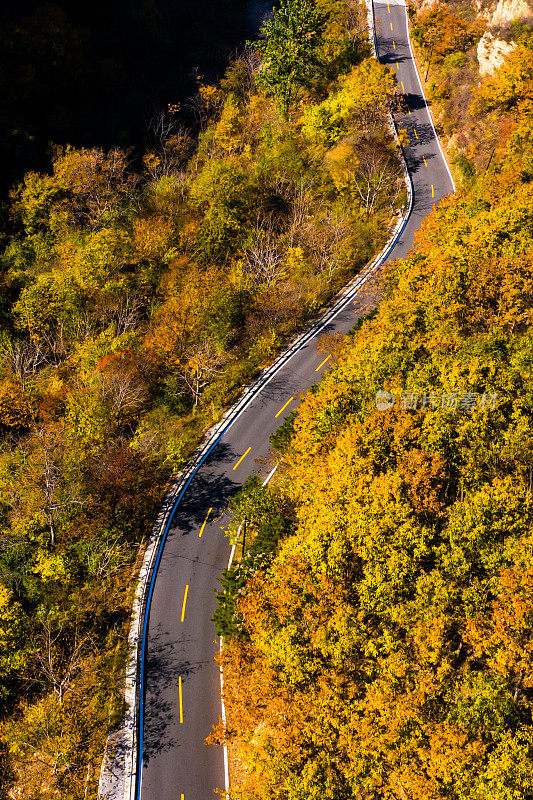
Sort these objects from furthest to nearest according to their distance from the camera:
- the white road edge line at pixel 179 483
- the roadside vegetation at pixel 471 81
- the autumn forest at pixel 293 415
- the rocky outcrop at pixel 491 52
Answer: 1. the rocky outcrop at pixel 491 52
2. the roadside vegetation at pixel 471 81
3. the white road edge line at pixel 179 483
4. the autumn forest at pixel 293 415

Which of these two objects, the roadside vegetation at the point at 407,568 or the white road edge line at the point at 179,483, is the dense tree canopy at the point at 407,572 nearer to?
the roadside vegetation at the point at 407,568

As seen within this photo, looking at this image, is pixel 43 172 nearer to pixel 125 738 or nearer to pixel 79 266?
pixel 79 266

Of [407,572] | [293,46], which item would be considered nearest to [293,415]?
[407,572]

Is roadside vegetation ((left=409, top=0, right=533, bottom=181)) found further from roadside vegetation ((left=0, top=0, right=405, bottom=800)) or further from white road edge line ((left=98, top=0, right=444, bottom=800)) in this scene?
roadside vegetation ((left=0, top=0, right=405, bottom=800))

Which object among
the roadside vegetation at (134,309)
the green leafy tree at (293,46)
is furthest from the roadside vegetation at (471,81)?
the green leafy tree at (293,46)

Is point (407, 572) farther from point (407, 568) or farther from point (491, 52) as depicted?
point (491, 52)

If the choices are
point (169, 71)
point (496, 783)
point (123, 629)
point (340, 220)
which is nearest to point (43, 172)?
point (169, 71)
